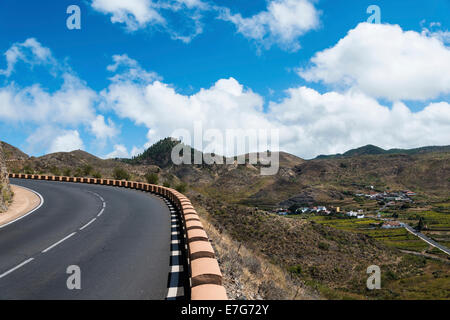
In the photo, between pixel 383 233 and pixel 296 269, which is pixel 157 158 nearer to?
pixel 383 233

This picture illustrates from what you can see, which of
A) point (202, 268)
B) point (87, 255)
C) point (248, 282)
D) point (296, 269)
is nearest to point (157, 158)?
point (296, 269)

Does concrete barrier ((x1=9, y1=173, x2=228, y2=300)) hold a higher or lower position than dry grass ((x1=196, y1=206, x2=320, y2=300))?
higher

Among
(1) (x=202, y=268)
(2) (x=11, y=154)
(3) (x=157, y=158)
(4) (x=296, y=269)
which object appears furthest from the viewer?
(3) (x=157, y=158)

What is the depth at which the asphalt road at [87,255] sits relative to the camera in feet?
20.5

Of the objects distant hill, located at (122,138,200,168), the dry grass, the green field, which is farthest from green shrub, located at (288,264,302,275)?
distant hill, located at (122,138,200,168)

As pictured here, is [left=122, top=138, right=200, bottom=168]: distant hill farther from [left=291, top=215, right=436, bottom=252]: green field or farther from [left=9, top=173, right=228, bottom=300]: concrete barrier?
[left=9, top=173, right=228, bottom=300]: concrete barrier

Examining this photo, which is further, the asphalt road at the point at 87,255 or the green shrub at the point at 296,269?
the green shrub at the point at 296,269

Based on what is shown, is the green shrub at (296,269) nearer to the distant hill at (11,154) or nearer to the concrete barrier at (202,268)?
the concrete barrier at (202,268)

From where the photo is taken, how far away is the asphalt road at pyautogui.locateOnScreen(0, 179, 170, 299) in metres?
6.26

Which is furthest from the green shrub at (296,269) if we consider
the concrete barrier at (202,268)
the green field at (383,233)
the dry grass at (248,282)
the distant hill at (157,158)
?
the distant hill at (157,158)

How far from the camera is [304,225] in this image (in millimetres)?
41562

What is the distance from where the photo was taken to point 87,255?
8891 mm
